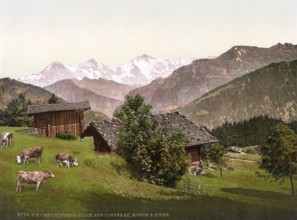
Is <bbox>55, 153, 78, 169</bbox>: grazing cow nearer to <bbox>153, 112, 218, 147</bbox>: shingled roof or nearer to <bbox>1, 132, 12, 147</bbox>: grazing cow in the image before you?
<bbox>1, 132, 12, 147</bbox>: grazing cow

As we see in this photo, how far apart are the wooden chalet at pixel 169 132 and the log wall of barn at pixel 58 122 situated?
9.40m

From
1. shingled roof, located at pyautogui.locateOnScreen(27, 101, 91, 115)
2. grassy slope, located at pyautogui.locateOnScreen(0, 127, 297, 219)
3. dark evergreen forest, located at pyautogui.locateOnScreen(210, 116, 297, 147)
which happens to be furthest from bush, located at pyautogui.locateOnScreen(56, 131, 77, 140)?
dark evergreen forest, located at pyautogui.locateOnScreen(210, 116, 297, 147)

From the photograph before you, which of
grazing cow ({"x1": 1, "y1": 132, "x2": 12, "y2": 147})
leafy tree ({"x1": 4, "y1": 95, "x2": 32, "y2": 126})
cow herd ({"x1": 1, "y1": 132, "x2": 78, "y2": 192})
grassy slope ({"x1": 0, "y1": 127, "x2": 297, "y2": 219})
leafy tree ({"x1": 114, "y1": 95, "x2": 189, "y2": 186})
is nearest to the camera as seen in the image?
grassy slope ({"x1": 0, "y1": 127, "x2": 297, "y2": 219})

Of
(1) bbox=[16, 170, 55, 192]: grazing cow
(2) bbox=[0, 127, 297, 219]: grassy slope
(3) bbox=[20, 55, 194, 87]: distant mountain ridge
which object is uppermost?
(3) bbox=[20, 55, 194, 87]: distant mountain ridge

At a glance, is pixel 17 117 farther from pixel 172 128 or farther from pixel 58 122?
pixel 172 128

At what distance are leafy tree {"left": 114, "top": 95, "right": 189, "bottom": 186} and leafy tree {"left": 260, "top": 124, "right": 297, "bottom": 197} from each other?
377 inches

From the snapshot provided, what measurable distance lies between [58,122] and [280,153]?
30606mm

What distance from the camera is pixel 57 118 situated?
58.4 meters

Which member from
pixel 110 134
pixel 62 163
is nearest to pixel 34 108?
pixel 110 134

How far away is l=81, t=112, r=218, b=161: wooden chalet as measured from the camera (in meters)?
45.7

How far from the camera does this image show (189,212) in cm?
2808

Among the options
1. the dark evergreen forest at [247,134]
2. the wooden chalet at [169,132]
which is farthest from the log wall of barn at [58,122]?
the dark evergreen forest at [247,134]

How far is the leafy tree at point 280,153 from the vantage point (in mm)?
41812

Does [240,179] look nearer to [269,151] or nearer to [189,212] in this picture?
[269,151]
